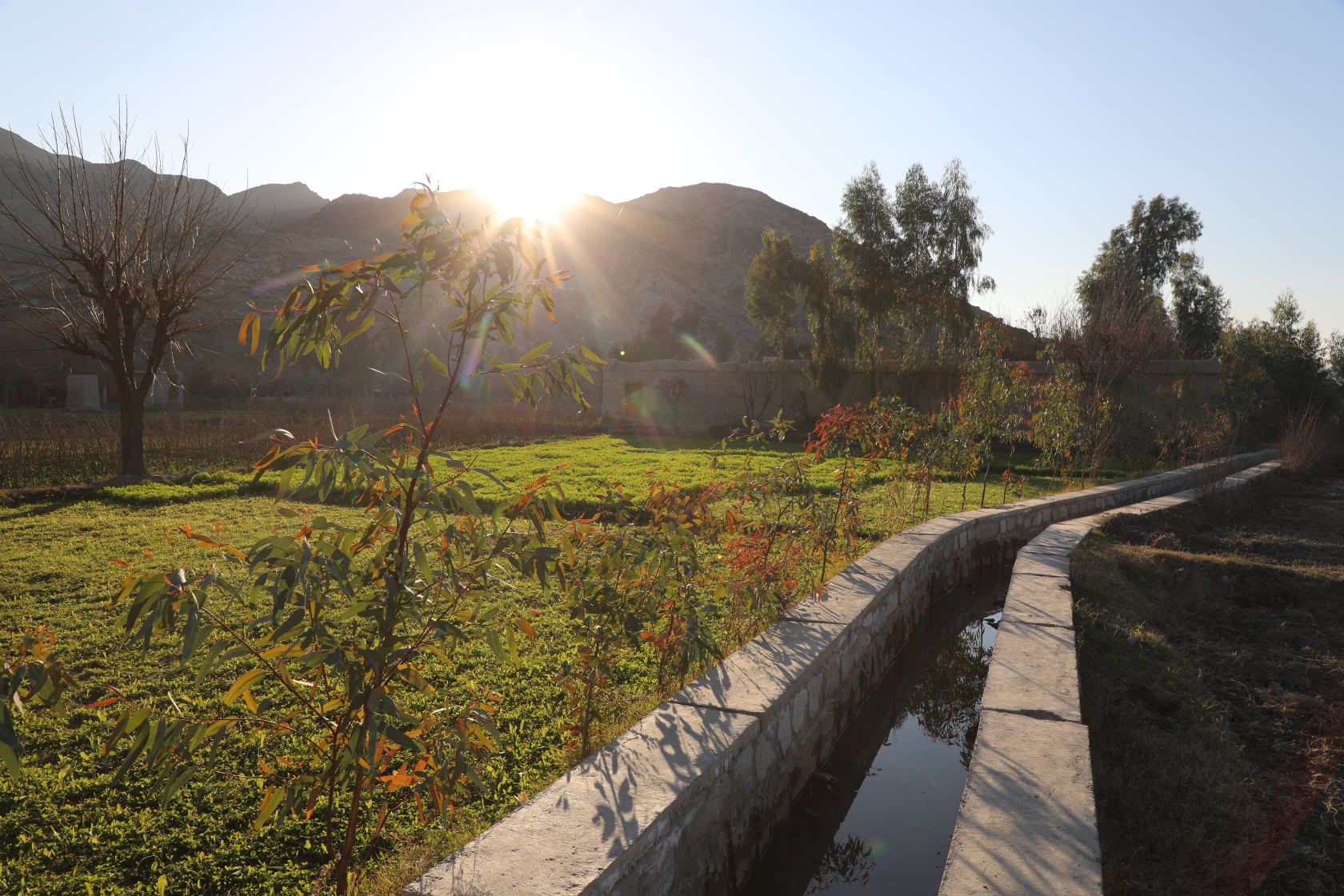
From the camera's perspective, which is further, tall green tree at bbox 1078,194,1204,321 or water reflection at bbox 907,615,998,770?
tall green tree at bbox 1078,194,1204,321

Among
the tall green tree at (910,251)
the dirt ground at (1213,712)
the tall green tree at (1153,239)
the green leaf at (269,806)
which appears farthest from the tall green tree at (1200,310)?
the green leaf at (269,806)

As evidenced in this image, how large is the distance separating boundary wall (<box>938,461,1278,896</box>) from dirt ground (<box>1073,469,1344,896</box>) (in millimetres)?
281

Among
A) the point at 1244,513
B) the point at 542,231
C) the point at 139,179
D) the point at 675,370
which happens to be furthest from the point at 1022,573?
the point at 675,370

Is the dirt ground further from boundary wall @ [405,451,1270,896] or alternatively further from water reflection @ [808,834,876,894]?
boundary wall @ [405,451,1270,896]

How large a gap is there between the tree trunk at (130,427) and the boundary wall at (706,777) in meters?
10.6

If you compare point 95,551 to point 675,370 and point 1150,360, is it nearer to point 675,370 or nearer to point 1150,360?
point 675,370

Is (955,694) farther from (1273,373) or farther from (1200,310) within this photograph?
(1200,310)

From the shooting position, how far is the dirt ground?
2523 mm

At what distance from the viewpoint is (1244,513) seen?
388 inches

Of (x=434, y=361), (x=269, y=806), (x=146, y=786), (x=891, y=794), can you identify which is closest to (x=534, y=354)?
(x=434, y=361)

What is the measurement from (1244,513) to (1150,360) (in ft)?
31.9

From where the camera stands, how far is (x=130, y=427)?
10.9 m

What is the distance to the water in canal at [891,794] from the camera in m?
2.87

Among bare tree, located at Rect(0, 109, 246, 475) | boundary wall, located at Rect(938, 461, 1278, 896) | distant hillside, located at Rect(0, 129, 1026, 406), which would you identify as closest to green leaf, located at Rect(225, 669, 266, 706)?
boundary wall, located at Rect(938, 461, 1278, 896)
